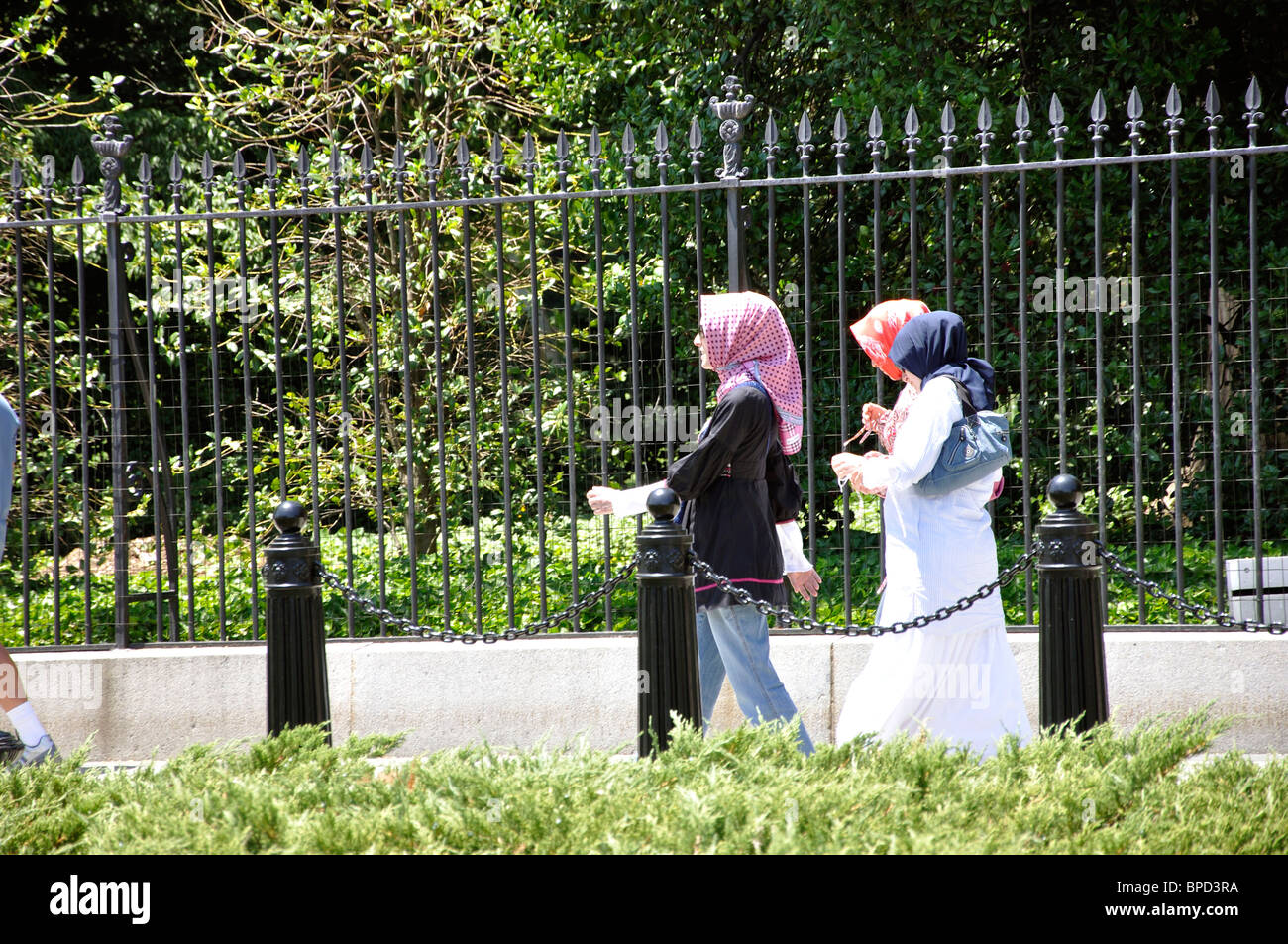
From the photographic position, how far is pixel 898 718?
4312mm

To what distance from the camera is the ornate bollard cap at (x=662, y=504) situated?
3.94 m

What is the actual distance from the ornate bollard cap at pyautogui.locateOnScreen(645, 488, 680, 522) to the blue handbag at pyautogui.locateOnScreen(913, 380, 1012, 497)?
35.7 inches

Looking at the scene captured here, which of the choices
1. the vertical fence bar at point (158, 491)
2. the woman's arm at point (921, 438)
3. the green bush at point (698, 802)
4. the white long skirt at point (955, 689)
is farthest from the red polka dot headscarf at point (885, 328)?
the vertical fence bar at point (158, 491)

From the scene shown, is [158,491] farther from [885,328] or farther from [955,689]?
[955,689]

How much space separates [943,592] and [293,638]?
7.29 ft

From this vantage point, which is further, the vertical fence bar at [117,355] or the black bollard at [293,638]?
the vertical fence bar at [117,355]

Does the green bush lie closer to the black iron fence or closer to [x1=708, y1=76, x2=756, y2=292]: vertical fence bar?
the black iron fence

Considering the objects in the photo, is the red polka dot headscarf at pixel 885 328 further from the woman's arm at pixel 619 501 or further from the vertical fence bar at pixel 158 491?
the vertical fence bar at pixel 158 491

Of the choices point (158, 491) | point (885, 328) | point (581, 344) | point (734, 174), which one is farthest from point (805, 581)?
point (581, 344)

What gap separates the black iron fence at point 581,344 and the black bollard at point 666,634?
4.70 feet

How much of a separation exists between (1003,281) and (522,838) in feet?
22.5

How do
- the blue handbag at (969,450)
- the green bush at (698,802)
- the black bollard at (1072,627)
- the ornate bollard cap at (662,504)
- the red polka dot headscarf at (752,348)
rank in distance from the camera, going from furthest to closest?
the red polka dot headscarf at (752,348)
the blue handbag at (969,450)
the ornate bollard cap at (662,504)
the black bollard at (1072,627)
the green bush at (698,802)

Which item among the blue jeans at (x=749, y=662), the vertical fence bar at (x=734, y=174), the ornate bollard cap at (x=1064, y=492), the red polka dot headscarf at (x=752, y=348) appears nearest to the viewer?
the ornate bollard cap at (x=1064, y=492)
